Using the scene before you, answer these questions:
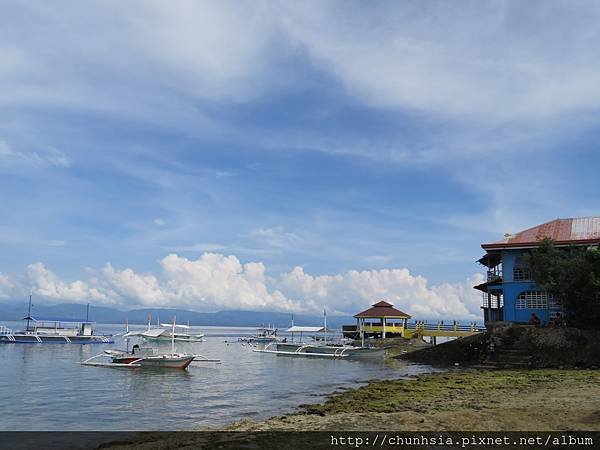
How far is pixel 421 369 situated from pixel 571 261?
12.3 meters

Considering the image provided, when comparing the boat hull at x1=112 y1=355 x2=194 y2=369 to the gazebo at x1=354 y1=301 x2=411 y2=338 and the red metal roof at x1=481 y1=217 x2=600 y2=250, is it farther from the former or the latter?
the gazebo at x1=354 y1=301 x2=411 y2=338

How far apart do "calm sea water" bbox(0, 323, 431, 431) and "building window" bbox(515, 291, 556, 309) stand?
372 inches

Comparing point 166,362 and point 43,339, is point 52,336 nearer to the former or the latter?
point 43,339

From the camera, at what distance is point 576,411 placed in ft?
50.4

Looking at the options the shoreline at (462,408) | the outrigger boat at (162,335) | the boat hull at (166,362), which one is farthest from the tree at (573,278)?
the outrigger boat at (162,335)

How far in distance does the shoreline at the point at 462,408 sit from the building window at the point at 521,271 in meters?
14.1

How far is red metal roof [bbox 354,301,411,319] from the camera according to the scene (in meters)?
62.7

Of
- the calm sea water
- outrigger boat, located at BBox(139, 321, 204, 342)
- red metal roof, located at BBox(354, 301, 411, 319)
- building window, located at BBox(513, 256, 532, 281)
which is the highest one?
building window, located at BBox(513, 256, 532, 281)

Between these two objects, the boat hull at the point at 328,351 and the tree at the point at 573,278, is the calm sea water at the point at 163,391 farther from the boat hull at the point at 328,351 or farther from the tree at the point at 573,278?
the tree at the point at 573,278

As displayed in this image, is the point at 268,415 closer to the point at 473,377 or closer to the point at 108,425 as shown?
the point at 108,425

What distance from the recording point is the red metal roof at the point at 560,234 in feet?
125

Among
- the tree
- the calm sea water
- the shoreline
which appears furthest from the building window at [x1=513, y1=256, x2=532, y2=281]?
the shoreline

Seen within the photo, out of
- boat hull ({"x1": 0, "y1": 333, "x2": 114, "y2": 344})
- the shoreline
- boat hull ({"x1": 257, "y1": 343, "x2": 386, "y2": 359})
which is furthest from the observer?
boat hull ({"x1": 0, "y1": 333, "x2": 114, "y2": 344})

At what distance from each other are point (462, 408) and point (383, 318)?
150 ft
